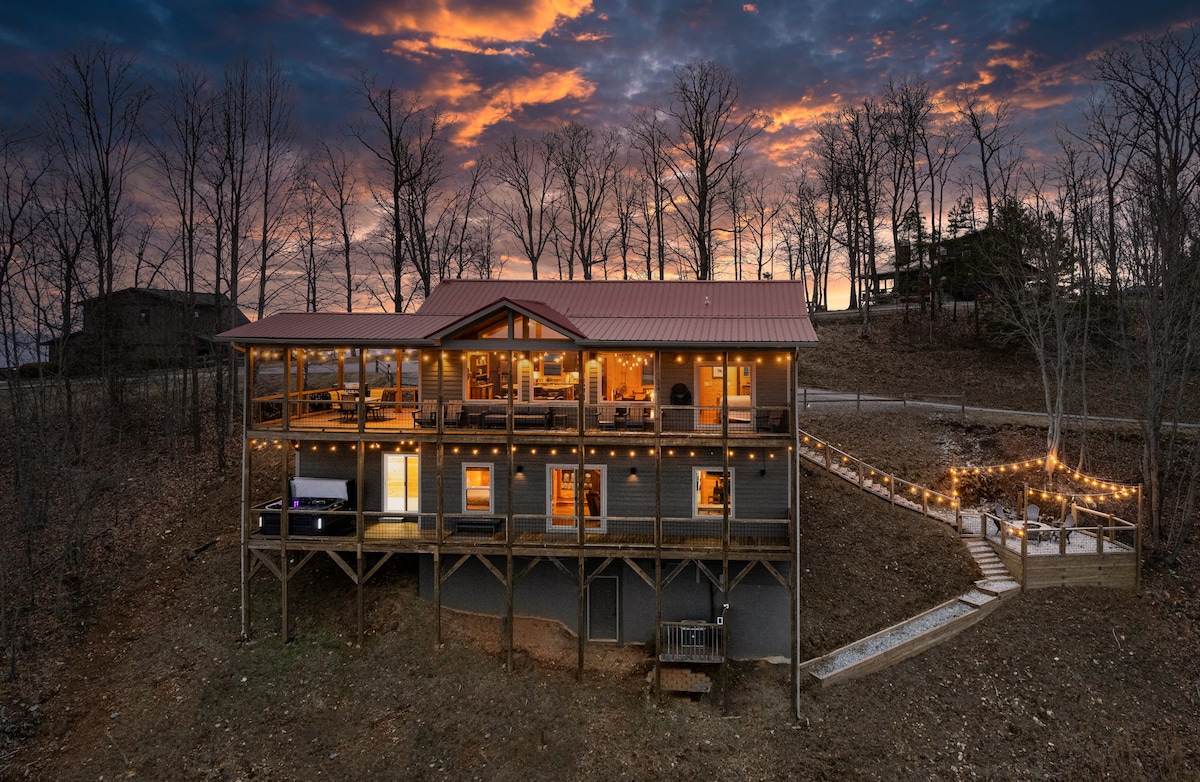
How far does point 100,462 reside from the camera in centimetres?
1858

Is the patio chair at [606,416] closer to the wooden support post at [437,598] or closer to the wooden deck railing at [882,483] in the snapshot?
the wooden support post at [437,598]

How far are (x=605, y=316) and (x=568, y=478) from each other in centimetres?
499

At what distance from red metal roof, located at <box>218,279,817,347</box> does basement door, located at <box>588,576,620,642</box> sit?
6882 millimetres

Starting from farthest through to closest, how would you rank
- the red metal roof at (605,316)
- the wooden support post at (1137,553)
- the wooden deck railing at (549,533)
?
the wooden support post at (1137,553)
the wooden deck railing at (549,533)
the red metal roof at (605,316)

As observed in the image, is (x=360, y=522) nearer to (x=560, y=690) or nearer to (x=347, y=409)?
(x=347, y=409)

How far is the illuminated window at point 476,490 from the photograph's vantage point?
50.9ft

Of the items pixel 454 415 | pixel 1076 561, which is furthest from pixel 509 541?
pixel 1076 561

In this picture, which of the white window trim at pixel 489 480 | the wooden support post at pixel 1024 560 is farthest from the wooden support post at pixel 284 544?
the wooden support post at pixel 1024 560

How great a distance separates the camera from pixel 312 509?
583 inches

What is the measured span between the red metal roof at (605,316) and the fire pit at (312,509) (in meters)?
4.07

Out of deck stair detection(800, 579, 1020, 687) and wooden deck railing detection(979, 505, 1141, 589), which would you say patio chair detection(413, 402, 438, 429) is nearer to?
deck stair detection(800, 579, 1020, 687)

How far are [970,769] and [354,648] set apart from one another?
45.8 ft

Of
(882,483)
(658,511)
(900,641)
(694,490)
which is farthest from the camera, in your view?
(882,483)

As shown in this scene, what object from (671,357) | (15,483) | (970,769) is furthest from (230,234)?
(970,769)
